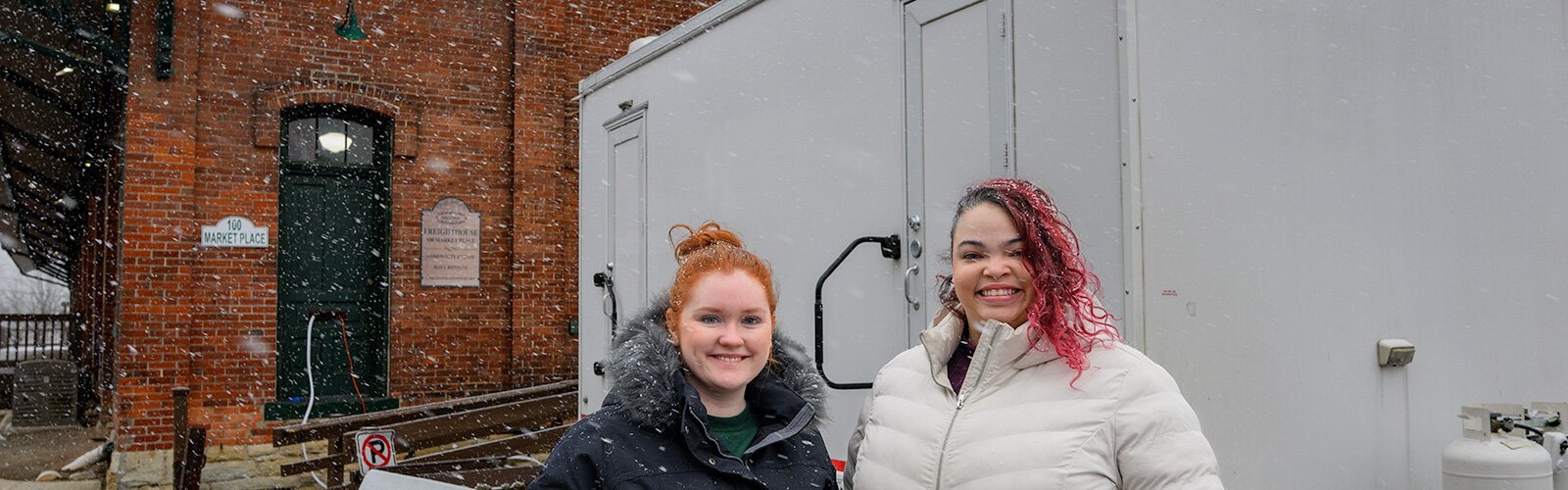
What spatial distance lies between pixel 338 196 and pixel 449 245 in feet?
3.51

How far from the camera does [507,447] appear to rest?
7.35 meters

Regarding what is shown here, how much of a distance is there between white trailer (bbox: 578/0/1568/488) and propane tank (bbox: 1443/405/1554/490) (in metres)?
0.11

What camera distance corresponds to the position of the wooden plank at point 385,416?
7671 millimetres

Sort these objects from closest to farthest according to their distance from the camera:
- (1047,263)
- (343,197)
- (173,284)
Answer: (1047,263)
(173,284)
(343,197)

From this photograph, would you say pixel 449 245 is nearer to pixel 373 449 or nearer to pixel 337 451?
pixel 337 451

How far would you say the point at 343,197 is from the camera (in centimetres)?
1066

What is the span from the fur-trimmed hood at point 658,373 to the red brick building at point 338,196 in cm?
860

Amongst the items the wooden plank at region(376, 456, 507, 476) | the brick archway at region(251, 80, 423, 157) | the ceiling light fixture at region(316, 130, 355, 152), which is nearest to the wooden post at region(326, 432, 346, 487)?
the wooden plank at region(376, 456, 507, 476)

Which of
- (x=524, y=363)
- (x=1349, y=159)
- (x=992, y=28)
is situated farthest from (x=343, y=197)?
(x=1349, y=159)

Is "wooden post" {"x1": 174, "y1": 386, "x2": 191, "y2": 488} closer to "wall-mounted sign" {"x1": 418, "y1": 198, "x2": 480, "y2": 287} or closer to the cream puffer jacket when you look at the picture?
"wall-mounted sign" {"x1": 418, "y1": 198, "x2": 480, "y2": 287}

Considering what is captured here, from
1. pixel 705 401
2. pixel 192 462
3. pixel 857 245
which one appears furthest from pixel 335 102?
pixel 705 401

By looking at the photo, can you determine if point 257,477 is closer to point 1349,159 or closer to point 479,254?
point 479,254

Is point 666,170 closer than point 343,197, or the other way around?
point 666,170

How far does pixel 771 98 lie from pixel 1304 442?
2.64m
